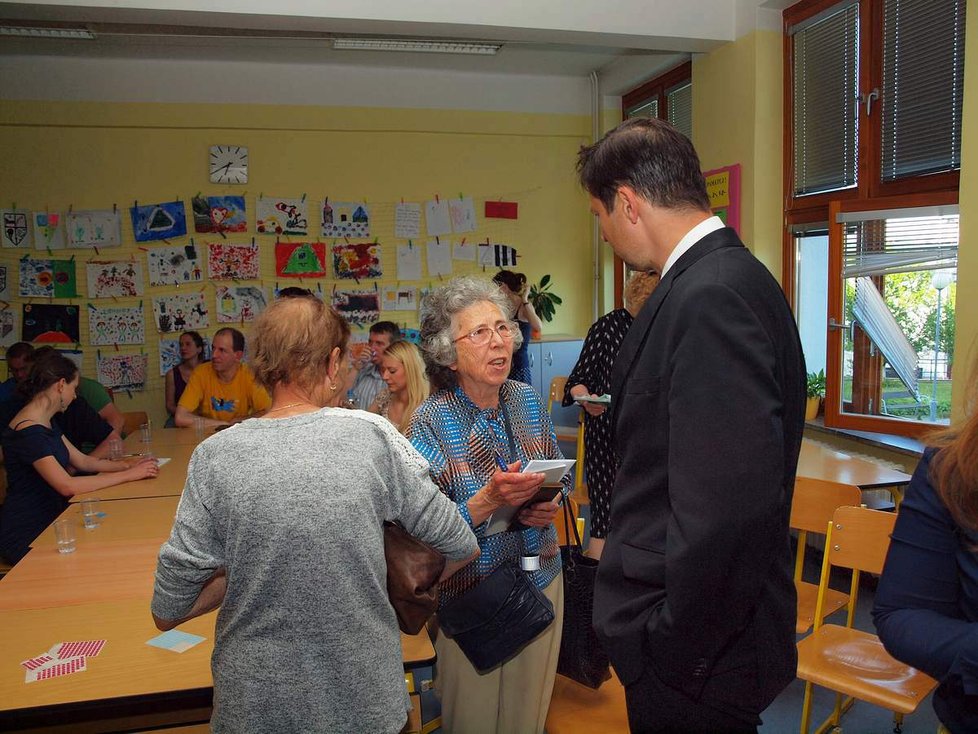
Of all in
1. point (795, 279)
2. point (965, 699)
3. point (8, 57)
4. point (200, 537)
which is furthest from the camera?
point (8, 57)

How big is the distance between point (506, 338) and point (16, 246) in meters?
5.69

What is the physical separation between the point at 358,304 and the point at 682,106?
10.3 feet

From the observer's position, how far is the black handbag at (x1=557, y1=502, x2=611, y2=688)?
2131mm

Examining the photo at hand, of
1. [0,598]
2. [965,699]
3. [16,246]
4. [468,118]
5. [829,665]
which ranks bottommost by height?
[829,665]

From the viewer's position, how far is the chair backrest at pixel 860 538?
8.87ft

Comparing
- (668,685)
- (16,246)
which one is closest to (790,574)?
(668,685)

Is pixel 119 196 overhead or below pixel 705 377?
overhead

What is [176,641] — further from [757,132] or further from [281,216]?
[281,216]

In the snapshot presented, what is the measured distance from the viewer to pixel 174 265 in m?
6.75

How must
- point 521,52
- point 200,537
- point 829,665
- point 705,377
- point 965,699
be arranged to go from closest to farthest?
point 705,377 < point 965,699 < point 200,537 < point 829,665 < point 521,52

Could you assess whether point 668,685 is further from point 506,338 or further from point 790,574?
point 506,338

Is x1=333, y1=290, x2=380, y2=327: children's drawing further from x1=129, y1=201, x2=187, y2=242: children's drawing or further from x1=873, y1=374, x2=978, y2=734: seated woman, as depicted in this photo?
x1=873, y1=374, x2=978, y2=734: seated woman

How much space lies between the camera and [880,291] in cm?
430

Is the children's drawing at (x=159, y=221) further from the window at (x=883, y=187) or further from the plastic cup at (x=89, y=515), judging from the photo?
the window at (x=883, y=187)
